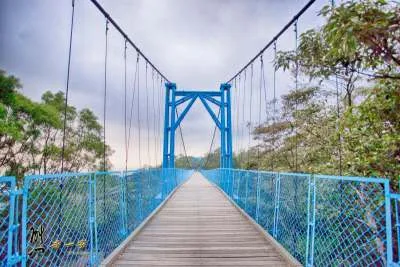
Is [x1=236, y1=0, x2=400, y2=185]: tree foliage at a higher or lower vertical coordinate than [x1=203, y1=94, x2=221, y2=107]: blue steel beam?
lower

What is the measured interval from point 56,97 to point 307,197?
11.4 metres

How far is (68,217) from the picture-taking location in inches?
67.4

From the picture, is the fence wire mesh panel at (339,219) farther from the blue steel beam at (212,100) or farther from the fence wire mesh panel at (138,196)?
the blue steel beam at (212,100)

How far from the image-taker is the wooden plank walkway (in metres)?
1.86

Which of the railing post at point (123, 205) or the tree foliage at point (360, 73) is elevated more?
the tree foliage at point (360, 73)

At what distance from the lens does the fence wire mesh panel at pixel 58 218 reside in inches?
48.2

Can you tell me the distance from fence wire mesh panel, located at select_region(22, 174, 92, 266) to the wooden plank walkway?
315 mm

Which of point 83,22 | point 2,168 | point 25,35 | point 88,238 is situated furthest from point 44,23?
point 2,168

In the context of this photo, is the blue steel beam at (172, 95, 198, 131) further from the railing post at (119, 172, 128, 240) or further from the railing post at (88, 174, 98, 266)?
the railing post at (88, 174, 98, 266)

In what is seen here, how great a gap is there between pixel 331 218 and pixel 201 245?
41.1 inches

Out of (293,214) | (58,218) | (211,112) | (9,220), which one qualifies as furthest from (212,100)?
(9,220)

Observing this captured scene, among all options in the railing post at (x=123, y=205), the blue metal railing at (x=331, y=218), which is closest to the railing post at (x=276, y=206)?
the blue metal railing at (x=331, y=218)

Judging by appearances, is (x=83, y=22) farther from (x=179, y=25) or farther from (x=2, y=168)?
(x=2, y=168)

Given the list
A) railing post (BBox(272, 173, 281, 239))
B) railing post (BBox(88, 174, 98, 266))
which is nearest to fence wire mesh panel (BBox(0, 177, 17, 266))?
railing post (BBox(88, 174, 98, 266))
